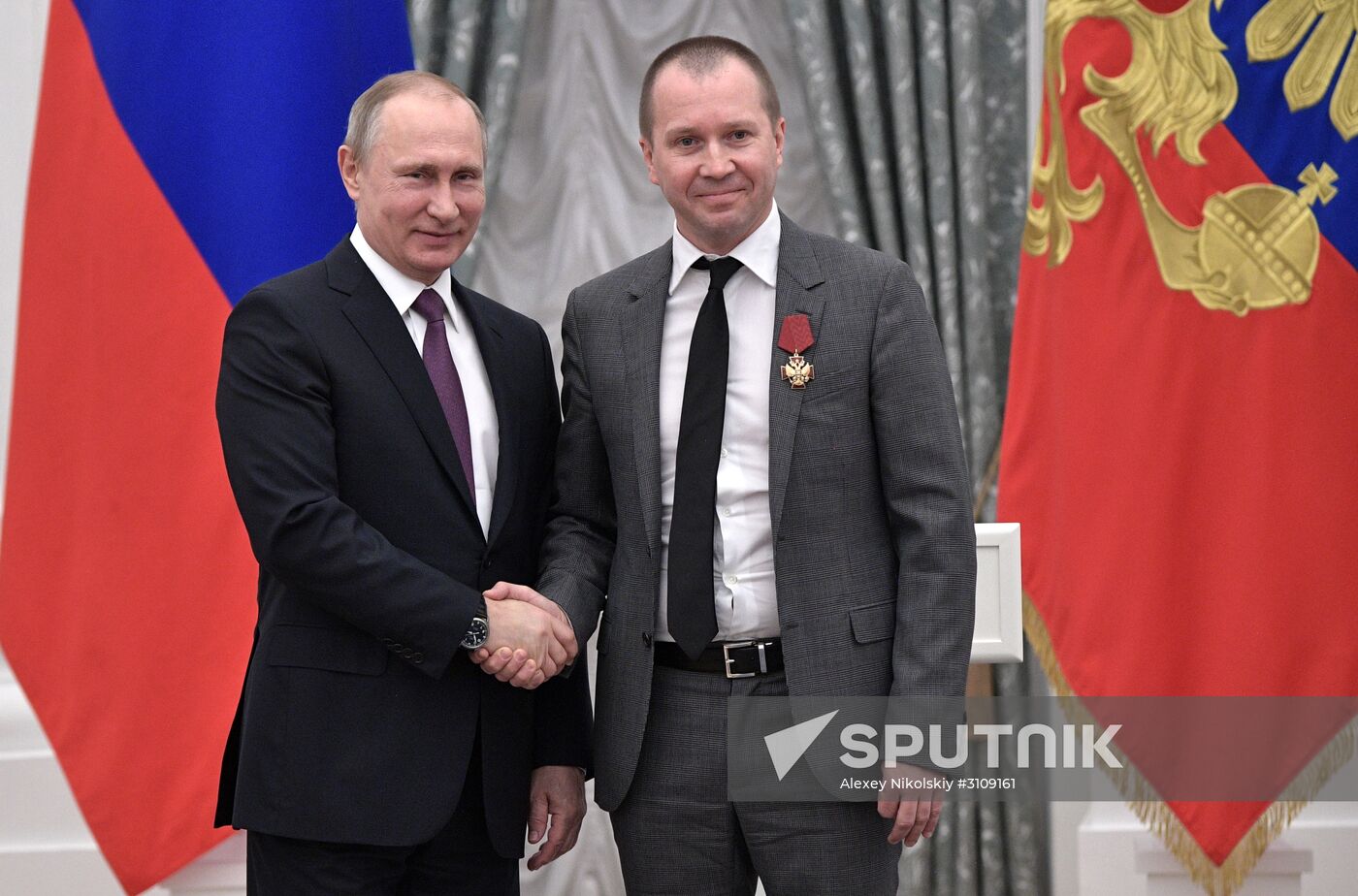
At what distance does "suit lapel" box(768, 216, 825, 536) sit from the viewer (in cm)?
185

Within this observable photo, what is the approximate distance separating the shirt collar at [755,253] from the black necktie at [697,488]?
9 centimetres

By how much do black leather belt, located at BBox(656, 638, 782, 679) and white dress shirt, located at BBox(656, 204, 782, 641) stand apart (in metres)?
0.02

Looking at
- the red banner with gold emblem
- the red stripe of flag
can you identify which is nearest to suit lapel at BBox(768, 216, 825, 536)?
the red banner with gold emblem

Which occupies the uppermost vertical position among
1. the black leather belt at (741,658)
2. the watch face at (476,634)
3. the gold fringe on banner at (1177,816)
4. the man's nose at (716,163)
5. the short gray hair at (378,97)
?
the short gray hair at (378,97)

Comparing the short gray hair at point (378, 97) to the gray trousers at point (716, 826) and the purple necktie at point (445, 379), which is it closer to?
the purple necktie at point (445, 379)

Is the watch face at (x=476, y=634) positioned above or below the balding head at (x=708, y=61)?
below

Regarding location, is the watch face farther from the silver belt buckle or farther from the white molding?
the white molding

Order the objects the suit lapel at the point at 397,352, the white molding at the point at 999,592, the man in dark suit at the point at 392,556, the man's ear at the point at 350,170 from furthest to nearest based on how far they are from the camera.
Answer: the white molding at the point at 999,592 → the man's ear at the point at 350,170 → the suit lapel at the point at 397,352 → the man in dark suit at the point at 392,556

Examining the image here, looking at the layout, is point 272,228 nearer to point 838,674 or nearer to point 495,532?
point 495,532

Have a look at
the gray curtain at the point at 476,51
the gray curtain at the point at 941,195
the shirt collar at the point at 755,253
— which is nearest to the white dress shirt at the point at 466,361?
the shirt collar at the point at 755,253

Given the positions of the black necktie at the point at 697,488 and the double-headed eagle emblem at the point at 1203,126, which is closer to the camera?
the black necktie at the point at 697,488

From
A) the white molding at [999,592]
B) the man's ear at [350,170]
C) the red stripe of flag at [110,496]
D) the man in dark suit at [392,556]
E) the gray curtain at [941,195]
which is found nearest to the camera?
the man in dark suit at [392,556]

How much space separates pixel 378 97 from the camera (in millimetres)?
2031

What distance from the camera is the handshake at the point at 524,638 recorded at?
188 cm
